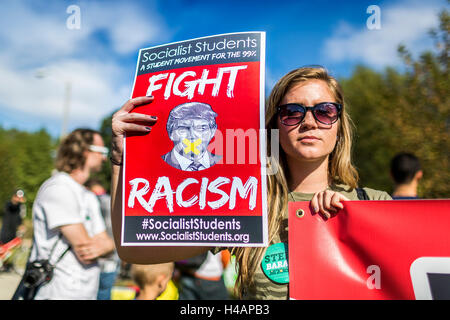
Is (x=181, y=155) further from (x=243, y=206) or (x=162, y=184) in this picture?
(x=243, y=206)

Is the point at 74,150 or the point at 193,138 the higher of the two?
the point at 74,150

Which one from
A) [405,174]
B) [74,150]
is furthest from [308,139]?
[74,150]

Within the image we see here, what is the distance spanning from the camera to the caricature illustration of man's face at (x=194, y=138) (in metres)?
1.47

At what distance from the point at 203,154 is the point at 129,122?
35cm

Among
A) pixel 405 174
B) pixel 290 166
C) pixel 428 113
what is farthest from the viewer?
pixel 428 113

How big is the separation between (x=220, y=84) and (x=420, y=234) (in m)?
0.95

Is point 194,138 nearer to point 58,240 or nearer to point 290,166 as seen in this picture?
point 290,166

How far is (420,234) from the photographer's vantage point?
1.40m

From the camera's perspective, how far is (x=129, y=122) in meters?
1.55

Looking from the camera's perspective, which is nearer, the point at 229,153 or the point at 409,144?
the point at 229,153

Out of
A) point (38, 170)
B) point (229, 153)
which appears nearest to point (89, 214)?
point (229, 153)

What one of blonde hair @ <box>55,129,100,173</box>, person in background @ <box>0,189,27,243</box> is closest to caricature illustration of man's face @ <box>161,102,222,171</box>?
blonde hair @ <box>55,129,100,173</box>

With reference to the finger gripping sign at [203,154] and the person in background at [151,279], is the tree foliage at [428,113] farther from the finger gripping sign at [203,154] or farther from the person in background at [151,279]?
the finger gripping sign at [203,154]
